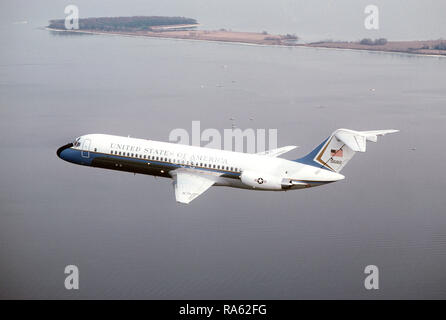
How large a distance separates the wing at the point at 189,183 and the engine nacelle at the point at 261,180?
135 inches

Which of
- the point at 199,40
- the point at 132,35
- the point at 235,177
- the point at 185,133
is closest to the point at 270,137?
the point at 185,133

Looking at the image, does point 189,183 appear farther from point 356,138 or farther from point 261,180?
point 356,138

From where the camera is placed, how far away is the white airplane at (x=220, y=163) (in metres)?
61.5

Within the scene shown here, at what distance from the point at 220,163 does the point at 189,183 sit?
3650 millimetres

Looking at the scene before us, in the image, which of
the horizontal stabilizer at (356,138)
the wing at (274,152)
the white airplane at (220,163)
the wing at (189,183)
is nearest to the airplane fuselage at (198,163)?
the white airplane at (220,163)

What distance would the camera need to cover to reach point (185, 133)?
290 feet

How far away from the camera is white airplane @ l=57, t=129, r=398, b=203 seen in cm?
6150

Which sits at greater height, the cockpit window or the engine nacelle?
the cockpit window

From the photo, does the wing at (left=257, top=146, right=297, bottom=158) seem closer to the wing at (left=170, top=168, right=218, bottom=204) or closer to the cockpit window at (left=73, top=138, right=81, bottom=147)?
the wing at (left=170, top=168, right=218, bottom=204)

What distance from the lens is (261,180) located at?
62469 mm

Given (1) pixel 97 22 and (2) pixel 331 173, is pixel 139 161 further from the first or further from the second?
(1) pixel 97 22

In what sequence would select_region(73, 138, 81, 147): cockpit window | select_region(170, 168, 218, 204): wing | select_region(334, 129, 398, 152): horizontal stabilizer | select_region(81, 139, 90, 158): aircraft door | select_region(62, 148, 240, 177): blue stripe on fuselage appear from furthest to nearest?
select_region(73, 138, 81, 147): cockpit window < select_region(81, 139, 90, 158): aircraft door < select_region(62, 148, 240, 177): blue stripe on fuselage < select_region(170, 168, 218, 204): wing < select_region(334, 129, 398, 152): horizontal stabilizer

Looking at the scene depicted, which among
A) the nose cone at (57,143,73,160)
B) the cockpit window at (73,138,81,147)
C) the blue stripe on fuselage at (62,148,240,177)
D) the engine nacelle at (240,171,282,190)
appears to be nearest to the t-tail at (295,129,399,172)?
the engine nacelle at (240,171,282,190)

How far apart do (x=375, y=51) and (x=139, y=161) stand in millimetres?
102985
